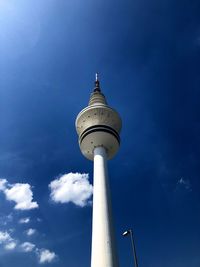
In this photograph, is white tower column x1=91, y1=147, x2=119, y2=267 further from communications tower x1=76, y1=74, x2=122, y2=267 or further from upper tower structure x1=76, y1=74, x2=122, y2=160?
upper tower structure x1=76, y1=74, x2=122, y2=160

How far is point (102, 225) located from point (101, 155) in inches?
489

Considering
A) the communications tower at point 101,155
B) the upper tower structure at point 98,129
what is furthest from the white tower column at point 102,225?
the upper tower structure at point 98,129

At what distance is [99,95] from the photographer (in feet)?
178

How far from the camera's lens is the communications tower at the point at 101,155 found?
30766mm

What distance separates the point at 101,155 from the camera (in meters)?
42.3

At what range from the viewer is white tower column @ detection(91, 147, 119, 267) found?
3017cm

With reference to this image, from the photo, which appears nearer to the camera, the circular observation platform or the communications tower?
the communications tower

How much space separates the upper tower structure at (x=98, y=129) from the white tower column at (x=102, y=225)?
545 cm

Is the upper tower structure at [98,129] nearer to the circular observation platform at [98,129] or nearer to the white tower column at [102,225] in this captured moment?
the circular observation platform at [98,129]

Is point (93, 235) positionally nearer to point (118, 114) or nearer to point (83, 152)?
point (83, 152)

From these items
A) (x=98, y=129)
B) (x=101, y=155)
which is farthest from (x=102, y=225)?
(x=98, y=129)

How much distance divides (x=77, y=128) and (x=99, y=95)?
991 centimetres

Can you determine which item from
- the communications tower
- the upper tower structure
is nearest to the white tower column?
the communications tower

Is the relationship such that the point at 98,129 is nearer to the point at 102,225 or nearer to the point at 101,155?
the point at 101,155
